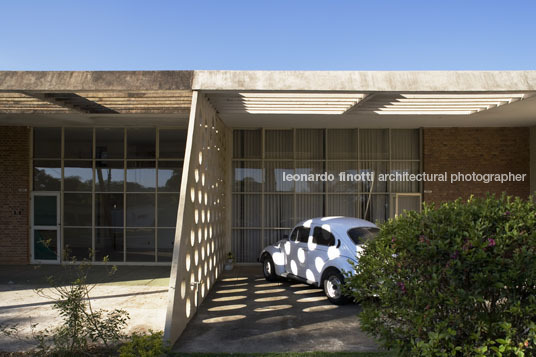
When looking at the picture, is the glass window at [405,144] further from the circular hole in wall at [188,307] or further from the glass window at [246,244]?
the circular hole in wall at [188,307]

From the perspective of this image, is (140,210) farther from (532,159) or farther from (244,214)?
(532,159)

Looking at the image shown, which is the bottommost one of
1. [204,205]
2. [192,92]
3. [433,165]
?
[204,205]

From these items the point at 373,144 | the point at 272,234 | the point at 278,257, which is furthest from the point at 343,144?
the point at 278,257

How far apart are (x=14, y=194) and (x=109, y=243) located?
314cm

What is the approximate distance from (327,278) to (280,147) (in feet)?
18.6

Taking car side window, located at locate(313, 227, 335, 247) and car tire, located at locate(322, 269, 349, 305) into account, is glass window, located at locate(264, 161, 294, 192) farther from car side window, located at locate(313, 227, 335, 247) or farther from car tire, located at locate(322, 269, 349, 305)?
car tire, located at locate(322, 269, 349, 305)

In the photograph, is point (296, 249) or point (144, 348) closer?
point (144, 348)

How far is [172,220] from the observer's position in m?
13.6

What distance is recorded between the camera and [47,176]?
13.7 m

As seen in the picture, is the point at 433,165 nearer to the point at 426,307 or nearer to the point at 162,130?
the point at 162,130

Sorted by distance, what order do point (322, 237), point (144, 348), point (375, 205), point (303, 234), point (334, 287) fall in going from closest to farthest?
point (144, 348), point (334, 287), point (322, 237), point (303, 234), point (375, 205)

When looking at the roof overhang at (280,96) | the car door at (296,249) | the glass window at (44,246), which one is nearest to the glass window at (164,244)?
the glass window at (44,246)

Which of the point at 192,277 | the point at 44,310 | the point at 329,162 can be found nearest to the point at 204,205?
the point at 192,277

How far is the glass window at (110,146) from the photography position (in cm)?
1366
